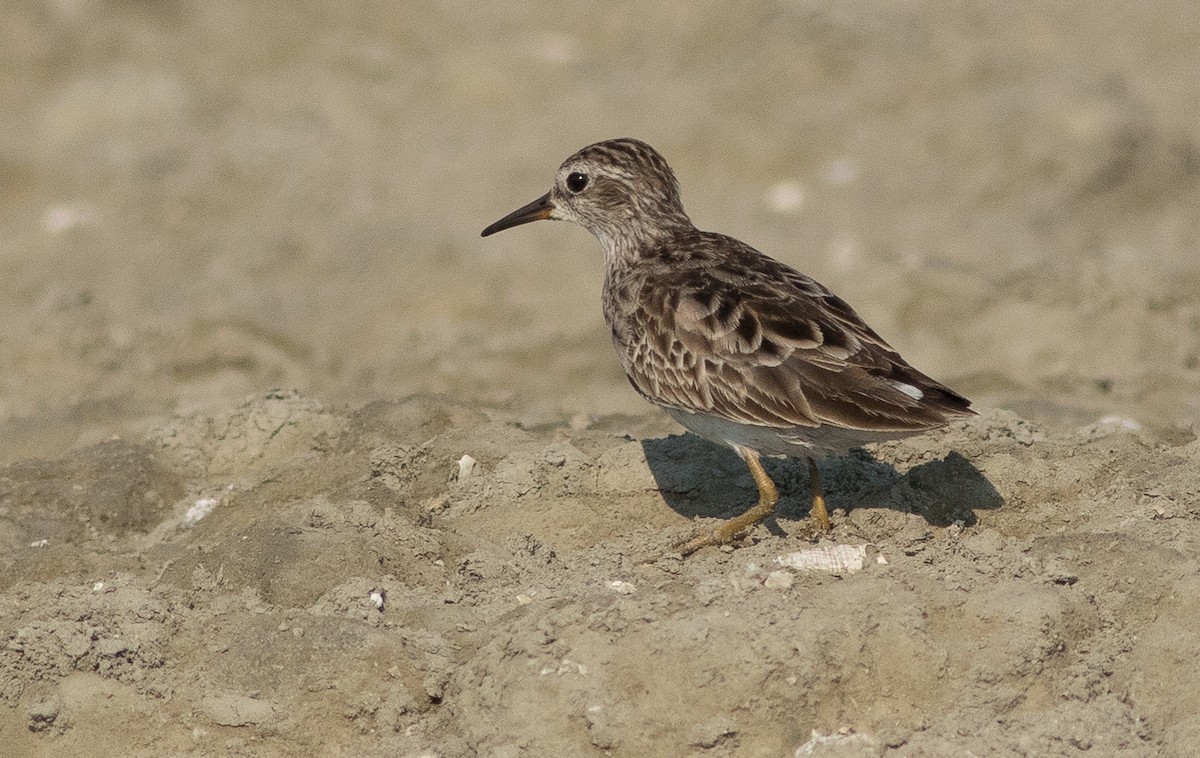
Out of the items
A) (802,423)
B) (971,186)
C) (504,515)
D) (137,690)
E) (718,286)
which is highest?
(971,186)

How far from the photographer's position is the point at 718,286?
23.4 feet

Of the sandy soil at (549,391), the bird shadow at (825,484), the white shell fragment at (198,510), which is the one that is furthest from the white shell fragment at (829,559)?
the white shell fragment at (198,510)

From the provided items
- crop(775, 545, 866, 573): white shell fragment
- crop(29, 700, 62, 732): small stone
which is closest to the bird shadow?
crop(775, 545, 866, 573): white shell fragment

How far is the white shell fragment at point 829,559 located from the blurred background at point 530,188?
2817 mm

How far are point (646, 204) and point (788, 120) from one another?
16.4 ft

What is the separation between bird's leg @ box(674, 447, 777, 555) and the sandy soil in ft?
0.32

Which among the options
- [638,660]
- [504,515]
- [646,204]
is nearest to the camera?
[638,660]

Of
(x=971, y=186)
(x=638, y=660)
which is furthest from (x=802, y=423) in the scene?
(x=971, y=186)

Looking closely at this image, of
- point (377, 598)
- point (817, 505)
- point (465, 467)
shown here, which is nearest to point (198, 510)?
point (465, 467)

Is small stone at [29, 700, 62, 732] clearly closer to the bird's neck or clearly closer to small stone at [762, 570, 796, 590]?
small stone at [762, 570, 796, 590]

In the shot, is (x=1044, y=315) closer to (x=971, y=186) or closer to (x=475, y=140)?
(x=971, y=186)

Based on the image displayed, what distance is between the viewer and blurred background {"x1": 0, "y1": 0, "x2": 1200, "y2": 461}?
10.2 m

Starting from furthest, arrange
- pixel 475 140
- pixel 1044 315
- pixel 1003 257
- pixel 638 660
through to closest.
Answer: pixel 475 140
pixel 1003 257
pixel 1044 315
pixel 638 660

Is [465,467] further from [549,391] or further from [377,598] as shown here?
[549,391]
